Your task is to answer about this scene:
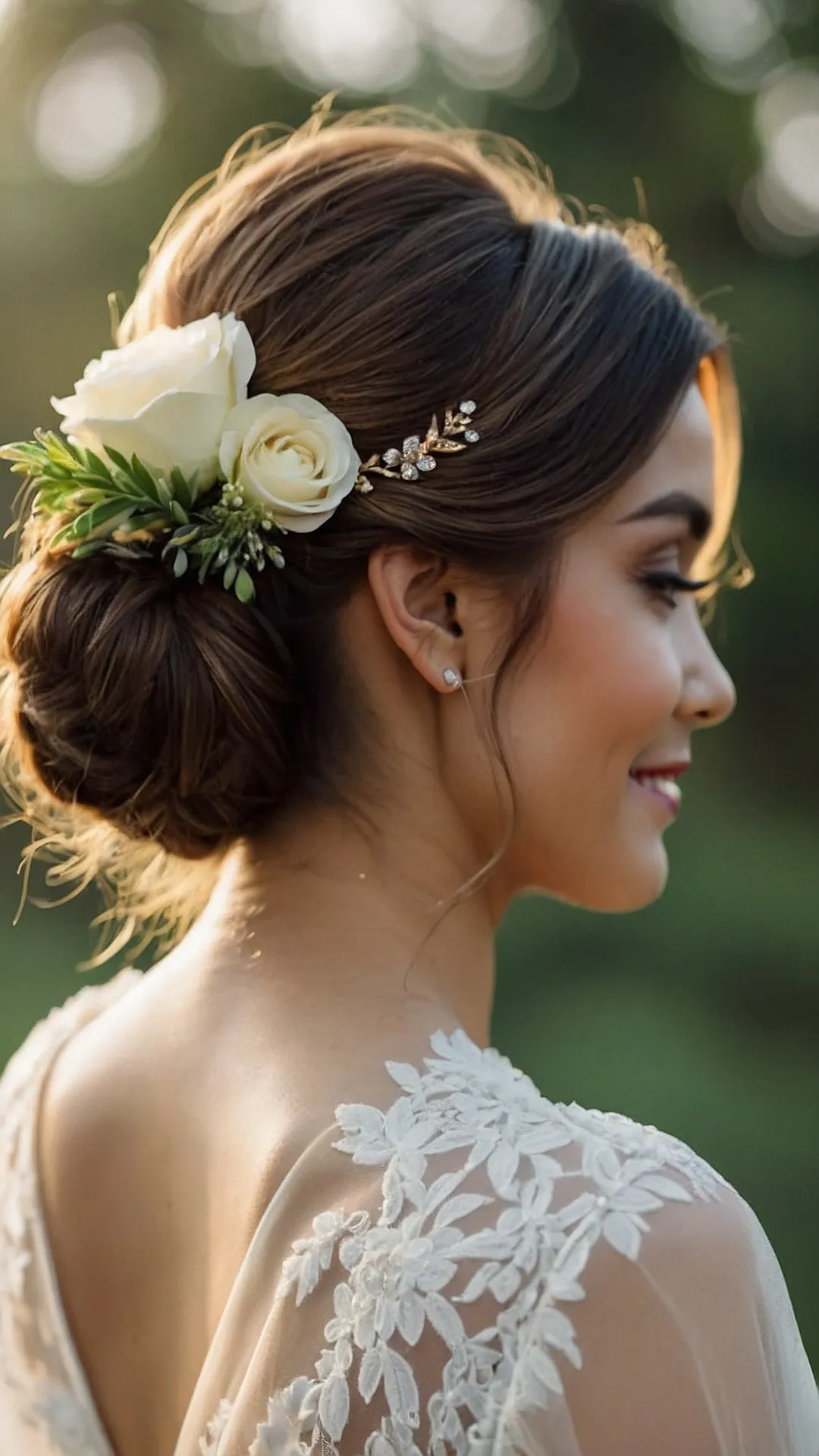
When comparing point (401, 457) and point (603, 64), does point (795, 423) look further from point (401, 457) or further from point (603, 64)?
point (401, 457)

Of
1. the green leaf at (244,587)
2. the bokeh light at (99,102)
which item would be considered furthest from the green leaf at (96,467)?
the bokeh light at (99,102)

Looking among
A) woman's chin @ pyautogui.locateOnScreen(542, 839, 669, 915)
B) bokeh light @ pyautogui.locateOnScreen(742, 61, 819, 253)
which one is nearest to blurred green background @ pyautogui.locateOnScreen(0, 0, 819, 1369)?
bokeh light @ pyautogui.locateOnScreen(742, 61, 819, 253)

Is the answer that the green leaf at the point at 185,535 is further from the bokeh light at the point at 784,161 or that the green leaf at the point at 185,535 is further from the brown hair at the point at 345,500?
the bokeh light at the point at 784,161

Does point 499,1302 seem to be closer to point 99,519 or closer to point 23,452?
point 99,519

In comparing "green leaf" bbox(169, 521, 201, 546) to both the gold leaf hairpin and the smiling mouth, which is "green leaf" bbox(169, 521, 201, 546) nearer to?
the gold leaf hairpin

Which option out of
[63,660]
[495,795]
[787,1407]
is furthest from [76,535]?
[787,1407]

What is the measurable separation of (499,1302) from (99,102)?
25.5ft

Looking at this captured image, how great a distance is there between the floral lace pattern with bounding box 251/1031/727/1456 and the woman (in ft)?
0.10

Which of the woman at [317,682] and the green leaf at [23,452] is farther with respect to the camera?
the green leaf at [23,452]

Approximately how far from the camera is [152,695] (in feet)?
5.80

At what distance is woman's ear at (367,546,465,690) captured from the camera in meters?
1.76

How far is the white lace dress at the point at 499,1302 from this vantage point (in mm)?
1333

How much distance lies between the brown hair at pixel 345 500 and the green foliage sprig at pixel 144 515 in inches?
1.3

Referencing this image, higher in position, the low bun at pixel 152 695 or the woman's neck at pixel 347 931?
the low bun at pixel 152 695
